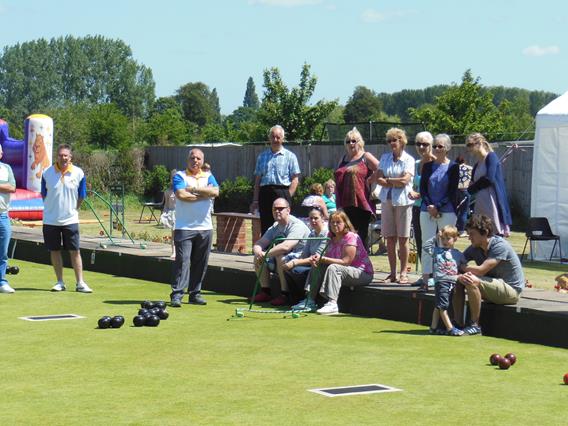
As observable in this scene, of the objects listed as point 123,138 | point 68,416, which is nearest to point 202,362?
point 68,416

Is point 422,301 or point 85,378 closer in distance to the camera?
point 85,378

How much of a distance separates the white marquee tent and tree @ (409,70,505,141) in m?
33.9

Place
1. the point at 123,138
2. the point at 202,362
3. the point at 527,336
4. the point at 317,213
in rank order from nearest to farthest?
the point at 202,362 < the point at 527,336 < the point at 317,213 < the point at 123,138

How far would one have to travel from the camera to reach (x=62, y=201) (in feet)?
42.2

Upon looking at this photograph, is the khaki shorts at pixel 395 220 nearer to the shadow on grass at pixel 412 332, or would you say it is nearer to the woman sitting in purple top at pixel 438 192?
the woman sitting in purple top at pixel 438 192

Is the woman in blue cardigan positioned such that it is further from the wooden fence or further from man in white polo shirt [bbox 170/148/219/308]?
the wooden fence

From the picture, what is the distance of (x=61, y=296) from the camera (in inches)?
503

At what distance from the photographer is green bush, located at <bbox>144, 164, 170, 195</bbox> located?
40.1m

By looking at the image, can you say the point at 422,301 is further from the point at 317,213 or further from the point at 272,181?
the point at 272,181

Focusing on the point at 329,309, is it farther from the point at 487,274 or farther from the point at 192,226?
the point at 487,274

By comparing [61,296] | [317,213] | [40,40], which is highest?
[40,40]

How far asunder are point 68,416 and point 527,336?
4630mm

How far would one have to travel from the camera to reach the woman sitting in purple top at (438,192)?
36.2 ft

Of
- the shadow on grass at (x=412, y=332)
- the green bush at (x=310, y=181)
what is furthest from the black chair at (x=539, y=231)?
the green bush at (x=310, y=181)
